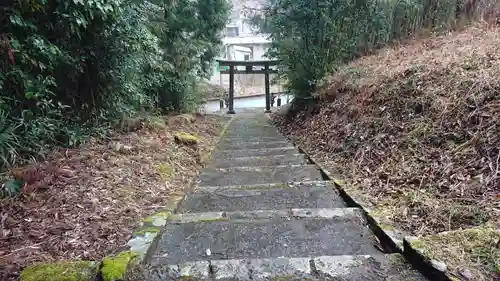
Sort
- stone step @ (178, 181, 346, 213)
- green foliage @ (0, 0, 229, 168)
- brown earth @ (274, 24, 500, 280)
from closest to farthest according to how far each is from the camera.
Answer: brown earth @ (274, 24, 500, 280)
stone step @ (178, 181, 346, 213)
green foliage @ (0, 0, 229, 168)

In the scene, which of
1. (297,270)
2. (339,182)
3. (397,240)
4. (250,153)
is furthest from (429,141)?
(250,153)

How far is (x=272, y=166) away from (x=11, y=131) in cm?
262

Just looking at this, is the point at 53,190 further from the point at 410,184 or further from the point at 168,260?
the point at 410,184

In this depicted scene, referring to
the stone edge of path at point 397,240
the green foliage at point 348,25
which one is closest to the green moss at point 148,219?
the stone edge of path at point 397,240

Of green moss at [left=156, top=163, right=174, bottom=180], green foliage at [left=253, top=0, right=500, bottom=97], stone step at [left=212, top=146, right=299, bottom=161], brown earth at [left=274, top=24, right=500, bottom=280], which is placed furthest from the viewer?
green foliage at [left=253, top=0, right=500, bottom=97]

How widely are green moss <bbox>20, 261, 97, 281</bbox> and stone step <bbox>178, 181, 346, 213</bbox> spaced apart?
108 centimetres

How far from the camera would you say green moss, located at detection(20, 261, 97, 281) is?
1.52 metres

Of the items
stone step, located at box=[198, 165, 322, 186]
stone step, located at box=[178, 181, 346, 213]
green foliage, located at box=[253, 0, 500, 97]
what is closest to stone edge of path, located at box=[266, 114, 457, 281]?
stone step, located at box=[178, 181, 346, 213]

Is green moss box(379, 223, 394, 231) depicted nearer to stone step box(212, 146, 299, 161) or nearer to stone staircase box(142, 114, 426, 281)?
stone staircase box(142, 114, 426, 281)

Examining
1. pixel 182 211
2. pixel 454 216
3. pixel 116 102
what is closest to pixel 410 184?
pixel 454 216

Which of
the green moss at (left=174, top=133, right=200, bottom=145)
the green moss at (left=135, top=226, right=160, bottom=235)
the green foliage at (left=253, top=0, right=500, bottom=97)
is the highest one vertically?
the green foliage at (left=253, top=0, right=500, bottom=97)

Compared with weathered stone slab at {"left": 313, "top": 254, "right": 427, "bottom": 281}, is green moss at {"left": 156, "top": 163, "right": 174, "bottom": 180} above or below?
below

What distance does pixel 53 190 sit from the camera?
8.02 ft

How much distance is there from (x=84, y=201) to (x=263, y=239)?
1.35 m
